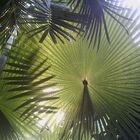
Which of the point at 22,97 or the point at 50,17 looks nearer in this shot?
the point at 50,17

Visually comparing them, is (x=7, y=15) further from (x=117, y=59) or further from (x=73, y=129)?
(x=73, y=129)

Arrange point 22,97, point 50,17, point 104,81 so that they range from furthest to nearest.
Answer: point 104,81
point 22,97
point 50,17

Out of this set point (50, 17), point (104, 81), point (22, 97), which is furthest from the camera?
point (104, 81)

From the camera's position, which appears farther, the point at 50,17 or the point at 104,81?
the point at 104,81

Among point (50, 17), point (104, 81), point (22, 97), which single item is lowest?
point (104, 81)

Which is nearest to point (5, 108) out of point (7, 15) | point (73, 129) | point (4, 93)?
point (4, 93)

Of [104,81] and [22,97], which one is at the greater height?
[22,97]

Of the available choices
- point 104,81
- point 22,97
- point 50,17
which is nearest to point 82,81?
point 104,81

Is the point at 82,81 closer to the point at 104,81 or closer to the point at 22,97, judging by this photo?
the point at 104,81

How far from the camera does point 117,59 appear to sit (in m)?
2.99

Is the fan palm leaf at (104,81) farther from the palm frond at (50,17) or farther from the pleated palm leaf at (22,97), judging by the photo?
the palm frond at (50,17)

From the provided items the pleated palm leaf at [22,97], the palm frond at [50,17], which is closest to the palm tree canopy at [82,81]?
the pleated palm leaf at [22,97]

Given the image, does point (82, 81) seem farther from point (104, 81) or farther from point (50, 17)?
point (50, 17)

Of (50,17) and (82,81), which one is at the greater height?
(50,17)
